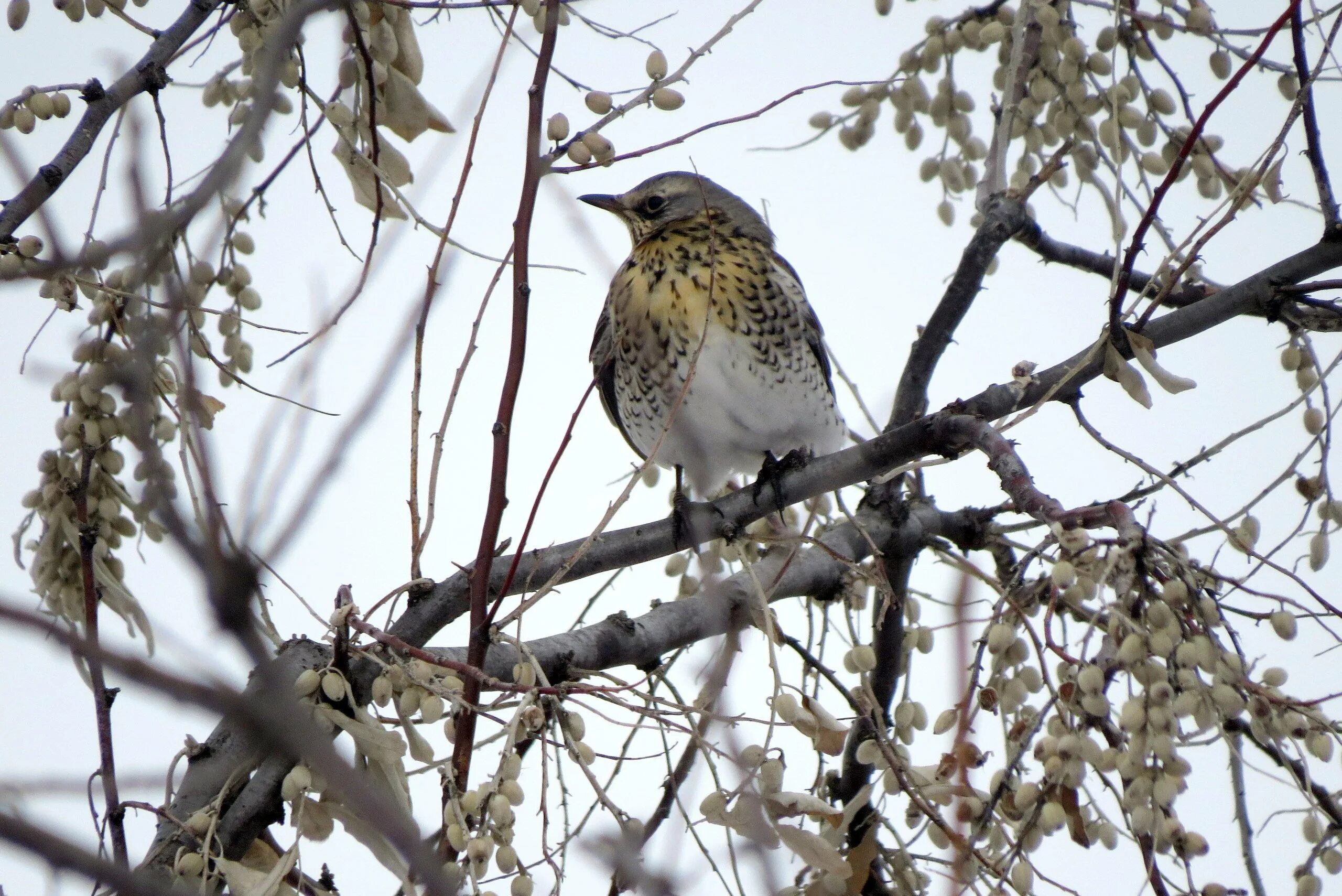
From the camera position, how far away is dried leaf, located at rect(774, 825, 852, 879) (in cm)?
200

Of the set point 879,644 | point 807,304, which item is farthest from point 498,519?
point 807,304

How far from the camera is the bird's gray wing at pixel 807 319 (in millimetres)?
4547

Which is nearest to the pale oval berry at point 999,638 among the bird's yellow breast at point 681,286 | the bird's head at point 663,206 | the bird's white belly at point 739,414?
the bird's white belly at point 739,414

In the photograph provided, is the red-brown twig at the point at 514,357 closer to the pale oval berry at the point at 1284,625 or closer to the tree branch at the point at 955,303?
the pale oval berry at the point at 1284,625

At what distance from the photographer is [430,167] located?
2.30 metres

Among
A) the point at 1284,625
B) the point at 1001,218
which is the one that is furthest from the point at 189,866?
the point at 1001,218

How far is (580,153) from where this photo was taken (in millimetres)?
1968

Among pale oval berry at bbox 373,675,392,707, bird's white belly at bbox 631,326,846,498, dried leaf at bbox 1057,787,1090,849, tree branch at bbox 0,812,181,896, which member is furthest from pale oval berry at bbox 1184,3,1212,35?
tree branch at bbox 0,812,181,896

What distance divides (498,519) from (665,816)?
4.32ft

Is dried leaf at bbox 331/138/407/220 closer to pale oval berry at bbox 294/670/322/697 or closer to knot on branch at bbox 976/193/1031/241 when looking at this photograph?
pale oval berry at bbox 294/670/322/697

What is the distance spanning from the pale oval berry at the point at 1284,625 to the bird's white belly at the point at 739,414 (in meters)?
2.42

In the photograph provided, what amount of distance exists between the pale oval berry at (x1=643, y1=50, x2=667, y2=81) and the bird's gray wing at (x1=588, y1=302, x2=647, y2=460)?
7.26 ft

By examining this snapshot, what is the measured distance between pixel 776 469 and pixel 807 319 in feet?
2.85

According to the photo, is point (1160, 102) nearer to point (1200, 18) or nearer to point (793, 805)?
point (1200, 18)
